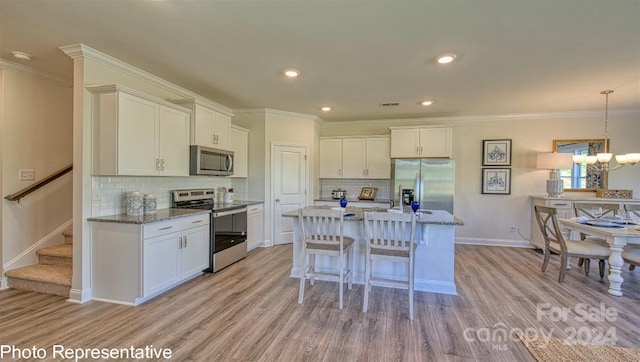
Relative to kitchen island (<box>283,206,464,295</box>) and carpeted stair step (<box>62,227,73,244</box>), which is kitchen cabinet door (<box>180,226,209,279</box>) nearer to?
kitchen island (<box>283,206,464,295</box>)

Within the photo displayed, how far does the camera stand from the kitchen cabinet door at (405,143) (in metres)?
5.70

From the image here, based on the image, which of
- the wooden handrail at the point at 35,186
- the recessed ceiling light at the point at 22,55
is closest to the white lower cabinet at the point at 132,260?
the wooden handrail at the point at 35,186

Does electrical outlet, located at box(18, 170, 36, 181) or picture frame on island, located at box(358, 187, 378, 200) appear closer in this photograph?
electrical outlet, located at box(18, 170, 36, 181)

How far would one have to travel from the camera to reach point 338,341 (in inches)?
93.6

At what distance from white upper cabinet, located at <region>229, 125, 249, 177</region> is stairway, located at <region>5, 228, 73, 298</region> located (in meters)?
2.45

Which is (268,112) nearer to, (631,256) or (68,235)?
(68,235)

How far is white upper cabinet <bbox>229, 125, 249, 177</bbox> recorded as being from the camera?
202 inches

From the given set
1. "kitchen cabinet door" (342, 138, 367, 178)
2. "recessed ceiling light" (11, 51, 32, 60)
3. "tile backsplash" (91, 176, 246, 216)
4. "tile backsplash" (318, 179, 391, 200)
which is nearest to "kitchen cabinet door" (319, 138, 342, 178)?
"kitchen cabinet door" (342, 138, 367, 178)

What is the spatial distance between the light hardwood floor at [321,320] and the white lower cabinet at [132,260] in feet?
0.44

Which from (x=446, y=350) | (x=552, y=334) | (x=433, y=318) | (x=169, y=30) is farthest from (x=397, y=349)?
(x=169, y=30)

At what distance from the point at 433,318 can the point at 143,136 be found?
136 inches

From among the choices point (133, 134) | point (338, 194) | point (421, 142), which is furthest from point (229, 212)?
point (421, 142)

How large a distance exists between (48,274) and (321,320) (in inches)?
118

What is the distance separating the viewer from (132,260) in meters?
2.95
